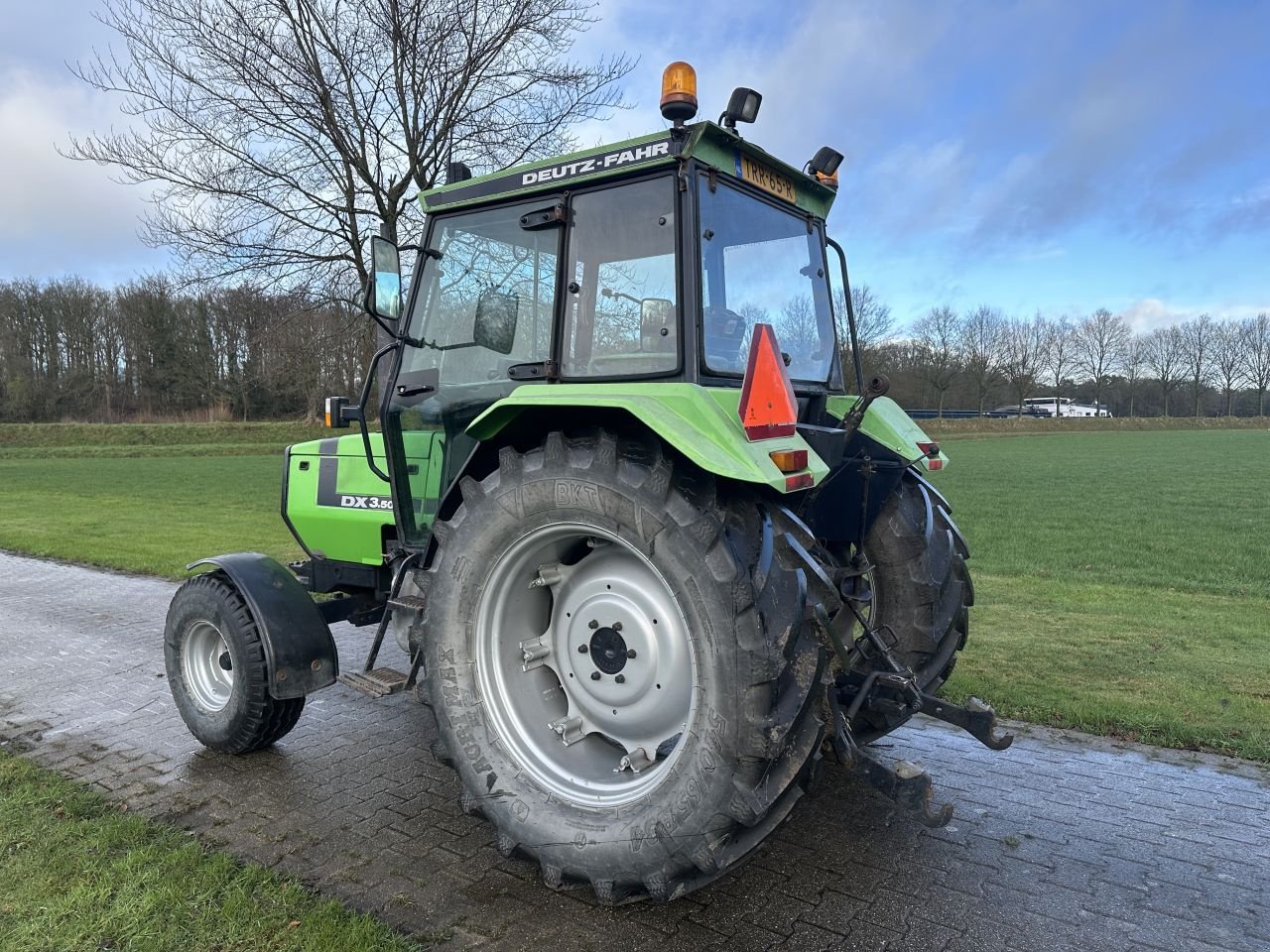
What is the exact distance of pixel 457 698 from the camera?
9.89 ft

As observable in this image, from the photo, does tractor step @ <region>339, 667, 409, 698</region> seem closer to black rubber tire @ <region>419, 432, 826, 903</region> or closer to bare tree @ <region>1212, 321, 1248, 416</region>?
black rubber tire @ <region>419, 432, 826, 903</region>

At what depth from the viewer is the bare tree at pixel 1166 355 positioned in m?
72.9

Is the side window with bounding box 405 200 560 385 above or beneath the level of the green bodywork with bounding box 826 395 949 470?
above

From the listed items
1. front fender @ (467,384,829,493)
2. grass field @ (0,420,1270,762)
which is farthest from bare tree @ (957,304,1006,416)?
front fender @ (467,384,829,493)

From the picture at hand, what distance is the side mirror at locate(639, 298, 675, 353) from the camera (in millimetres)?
3059

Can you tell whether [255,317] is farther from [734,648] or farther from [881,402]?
[734,648]

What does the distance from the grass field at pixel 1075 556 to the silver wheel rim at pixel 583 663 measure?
2.78 metres

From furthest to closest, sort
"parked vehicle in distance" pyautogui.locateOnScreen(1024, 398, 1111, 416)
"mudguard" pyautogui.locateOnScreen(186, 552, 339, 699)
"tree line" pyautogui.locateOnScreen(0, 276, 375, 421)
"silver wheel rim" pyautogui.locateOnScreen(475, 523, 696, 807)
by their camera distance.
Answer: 1. "parked vehicle in distance" pyautogui.locateOnScreen(1024, 398, 1111, 416)
2. "tree line" pyautogui.locateOnScreen(0, 276, 375, 421)
3. "mudguard" pyautogui.locateOnScreen(186, 552, 339, 699)
4. "silver wheel rim" pyautogui.locateOnScreen(475, 523, 696, 807)

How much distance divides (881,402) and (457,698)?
2.39 meters

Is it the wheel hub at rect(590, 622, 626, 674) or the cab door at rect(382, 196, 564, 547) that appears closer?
the wheel hub at rect(590, 622, 626, 674)

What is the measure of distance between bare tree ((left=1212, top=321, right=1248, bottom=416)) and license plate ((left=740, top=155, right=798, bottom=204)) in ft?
282

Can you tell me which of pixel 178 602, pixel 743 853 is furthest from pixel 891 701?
pixel 178 602

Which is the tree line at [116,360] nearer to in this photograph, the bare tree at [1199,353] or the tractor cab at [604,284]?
the tractor cab at [604,284]

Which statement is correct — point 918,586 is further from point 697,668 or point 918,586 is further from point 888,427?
point 697,668
